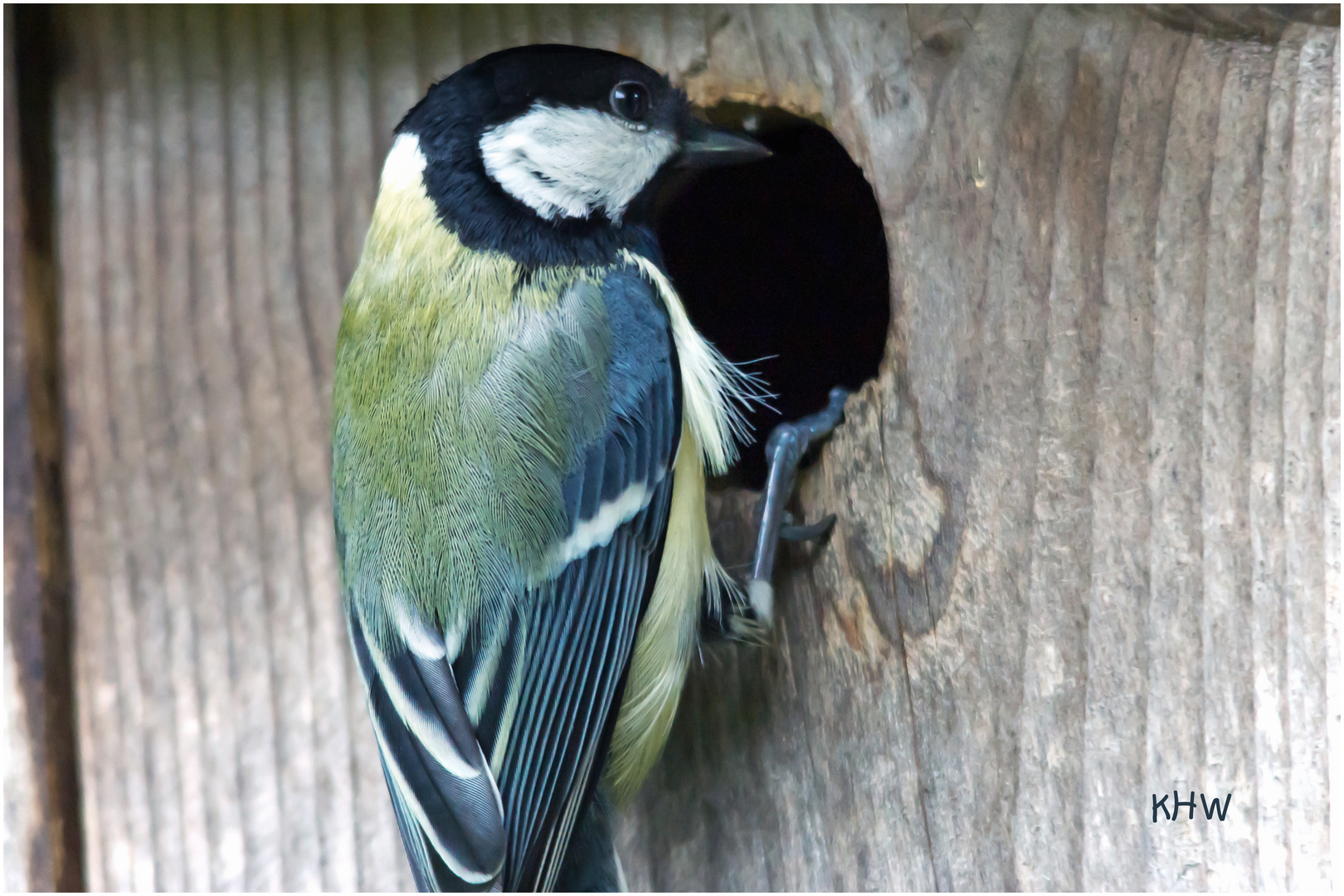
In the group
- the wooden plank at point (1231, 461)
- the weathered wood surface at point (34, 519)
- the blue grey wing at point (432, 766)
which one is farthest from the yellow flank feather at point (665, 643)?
the weathered wood surface at point (34, 519)

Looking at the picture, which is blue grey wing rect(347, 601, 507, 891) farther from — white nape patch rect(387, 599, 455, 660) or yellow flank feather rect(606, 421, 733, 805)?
yellow flank feather rect(606, 421, 733, 805)

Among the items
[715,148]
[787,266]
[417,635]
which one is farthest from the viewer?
[787,266]

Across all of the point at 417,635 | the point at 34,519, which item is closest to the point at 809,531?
the point at 417,635

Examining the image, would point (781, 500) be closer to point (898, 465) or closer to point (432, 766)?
point (898, 465)

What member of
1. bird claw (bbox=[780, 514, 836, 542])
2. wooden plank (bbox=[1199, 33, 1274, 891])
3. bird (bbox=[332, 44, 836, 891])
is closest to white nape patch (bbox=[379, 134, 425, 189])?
bird (bbox=[332, 44, 836, 891])

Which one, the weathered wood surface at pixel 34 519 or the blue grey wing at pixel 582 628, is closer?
the blue grey wing at pixel 582 628

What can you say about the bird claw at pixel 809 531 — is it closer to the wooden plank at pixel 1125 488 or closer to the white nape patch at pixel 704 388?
the white nape patch at pixel 704 388

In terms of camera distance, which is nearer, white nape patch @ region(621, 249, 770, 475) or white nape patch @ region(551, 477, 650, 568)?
white nape patch @ region(551, 477, 650, 568)

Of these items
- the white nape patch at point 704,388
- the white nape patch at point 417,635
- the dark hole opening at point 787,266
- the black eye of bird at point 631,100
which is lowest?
the white nape patch at point 417,635
